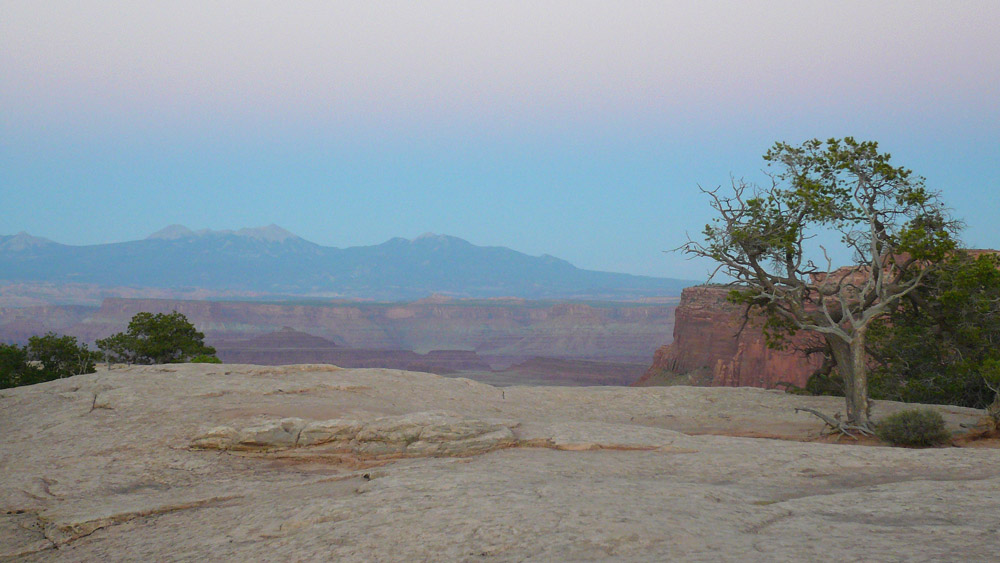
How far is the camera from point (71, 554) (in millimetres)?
8750

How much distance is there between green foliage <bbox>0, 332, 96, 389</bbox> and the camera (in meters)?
26.7

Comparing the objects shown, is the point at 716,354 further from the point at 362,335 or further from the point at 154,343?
the point at 362,335

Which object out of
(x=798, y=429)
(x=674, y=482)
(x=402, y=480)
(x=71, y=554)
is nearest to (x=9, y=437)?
(x=71, y=554)

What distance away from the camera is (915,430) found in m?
16.0

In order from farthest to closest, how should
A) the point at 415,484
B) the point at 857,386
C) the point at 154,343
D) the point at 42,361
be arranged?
the point at 154,343
the point at 42,361
the point at 857,386
the point at 415,484

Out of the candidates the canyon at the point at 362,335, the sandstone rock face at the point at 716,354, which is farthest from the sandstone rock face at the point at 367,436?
the canyon at the point at 362,335

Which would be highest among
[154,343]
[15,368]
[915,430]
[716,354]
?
[154,343]

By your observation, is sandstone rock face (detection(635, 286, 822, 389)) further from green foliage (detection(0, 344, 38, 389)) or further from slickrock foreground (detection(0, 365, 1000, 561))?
green foliage (detection(0, 344, 38, 389))

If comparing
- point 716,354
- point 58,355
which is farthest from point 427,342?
point 58,355

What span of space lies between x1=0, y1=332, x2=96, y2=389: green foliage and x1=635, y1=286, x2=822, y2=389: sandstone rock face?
5336 cm

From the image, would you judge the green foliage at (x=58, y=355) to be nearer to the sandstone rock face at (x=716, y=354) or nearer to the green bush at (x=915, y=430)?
the green bush at (x=915, y=430)

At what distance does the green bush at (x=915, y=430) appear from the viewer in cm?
1596

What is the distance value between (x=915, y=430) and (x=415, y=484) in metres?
12.7

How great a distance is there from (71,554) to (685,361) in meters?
76.0
